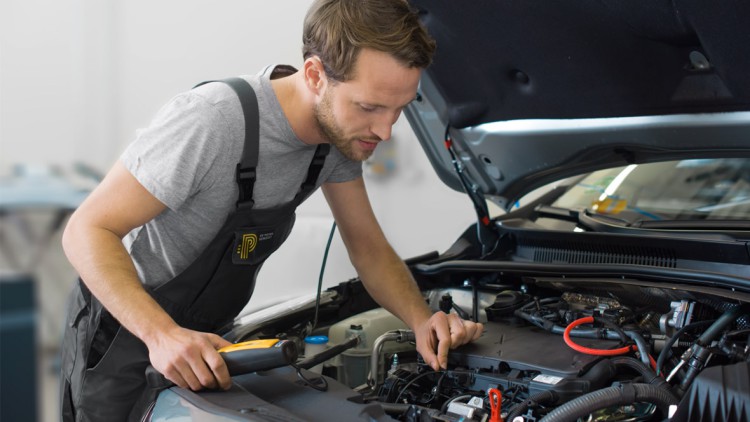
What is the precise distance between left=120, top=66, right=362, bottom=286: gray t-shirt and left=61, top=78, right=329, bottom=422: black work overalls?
0.11 ft

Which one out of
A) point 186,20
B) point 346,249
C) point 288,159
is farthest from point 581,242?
point 186,20

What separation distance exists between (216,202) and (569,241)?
983mm

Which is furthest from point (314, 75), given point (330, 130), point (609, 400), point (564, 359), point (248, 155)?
point (609, 400)

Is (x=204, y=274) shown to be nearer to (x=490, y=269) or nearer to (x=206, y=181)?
(x=206, y=181)

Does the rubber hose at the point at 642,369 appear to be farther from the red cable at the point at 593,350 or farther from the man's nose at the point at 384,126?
the man's nose at the point at 384,126

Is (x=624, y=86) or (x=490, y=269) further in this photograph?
(x=490, y=269)

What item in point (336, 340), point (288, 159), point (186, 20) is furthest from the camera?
point (186, 20)

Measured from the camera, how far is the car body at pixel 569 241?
4.98 feet

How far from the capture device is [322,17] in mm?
1752

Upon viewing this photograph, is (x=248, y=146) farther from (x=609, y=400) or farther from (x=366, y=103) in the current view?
(x=609, y=400)

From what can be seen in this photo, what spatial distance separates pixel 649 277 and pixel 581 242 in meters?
0.31

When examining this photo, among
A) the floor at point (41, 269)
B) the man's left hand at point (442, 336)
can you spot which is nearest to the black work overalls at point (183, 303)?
the man's left hand at point (442, 336)

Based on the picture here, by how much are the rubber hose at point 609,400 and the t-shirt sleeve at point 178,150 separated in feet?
2.98

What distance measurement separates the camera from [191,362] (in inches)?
58.3
